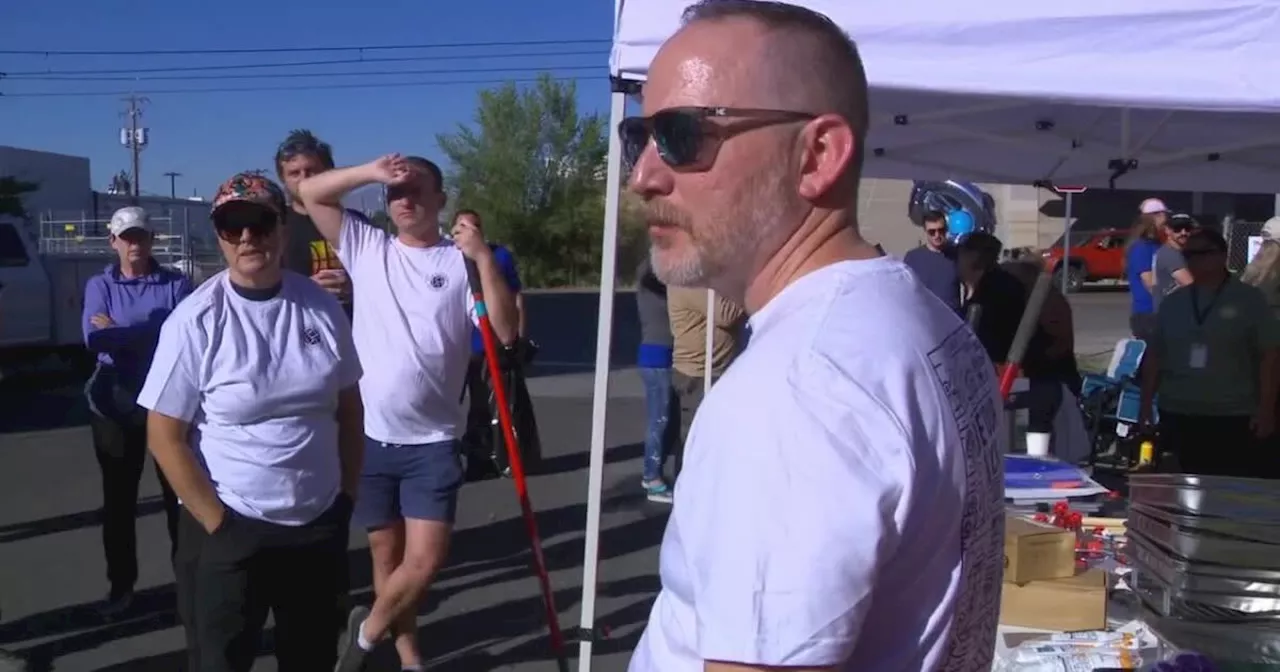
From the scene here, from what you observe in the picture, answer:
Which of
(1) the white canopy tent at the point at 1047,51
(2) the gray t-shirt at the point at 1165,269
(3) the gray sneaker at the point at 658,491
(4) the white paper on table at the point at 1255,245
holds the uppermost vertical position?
(1) the white canopy tent at the point at 1047,51

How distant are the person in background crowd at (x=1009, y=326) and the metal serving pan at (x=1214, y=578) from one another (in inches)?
140

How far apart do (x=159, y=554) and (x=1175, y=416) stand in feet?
17.0

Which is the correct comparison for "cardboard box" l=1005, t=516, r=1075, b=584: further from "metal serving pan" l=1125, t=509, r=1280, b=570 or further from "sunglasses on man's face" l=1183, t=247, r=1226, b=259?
"sunglasses on man's face" l=1183, t=247, r=1226, b=259

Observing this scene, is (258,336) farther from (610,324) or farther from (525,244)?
(525,244)

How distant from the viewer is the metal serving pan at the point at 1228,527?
9.07 ft

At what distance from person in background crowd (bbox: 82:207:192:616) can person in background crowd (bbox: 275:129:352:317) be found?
3.15 feet

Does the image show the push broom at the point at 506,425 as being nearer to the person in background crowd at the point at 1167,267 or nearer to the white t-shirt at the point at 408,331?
the white t-shirt at the point at 408,331

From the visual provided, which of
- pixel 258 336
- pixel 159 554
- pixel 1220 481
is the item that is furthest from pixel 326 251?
pixel 1220 481

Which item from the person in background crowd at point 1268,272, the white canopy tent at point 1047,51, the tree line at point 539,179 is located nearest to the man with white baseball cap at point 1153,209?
the person in background crowd at point 1268,272

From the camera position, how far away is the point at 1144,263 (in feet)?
32.9

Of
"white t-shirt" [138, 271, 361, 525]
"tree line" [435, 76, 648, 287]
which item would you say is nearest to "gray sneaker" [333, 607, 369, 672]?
"white t-shirt" [138, 271, 361, 525]

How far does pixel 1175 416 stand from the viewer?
5988 mm

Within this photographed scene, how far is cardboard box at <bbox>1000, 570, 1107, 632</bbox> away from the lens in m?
3.01

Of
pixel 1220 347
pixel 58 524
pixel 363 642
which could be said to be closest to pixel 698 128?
pixel 363 642
